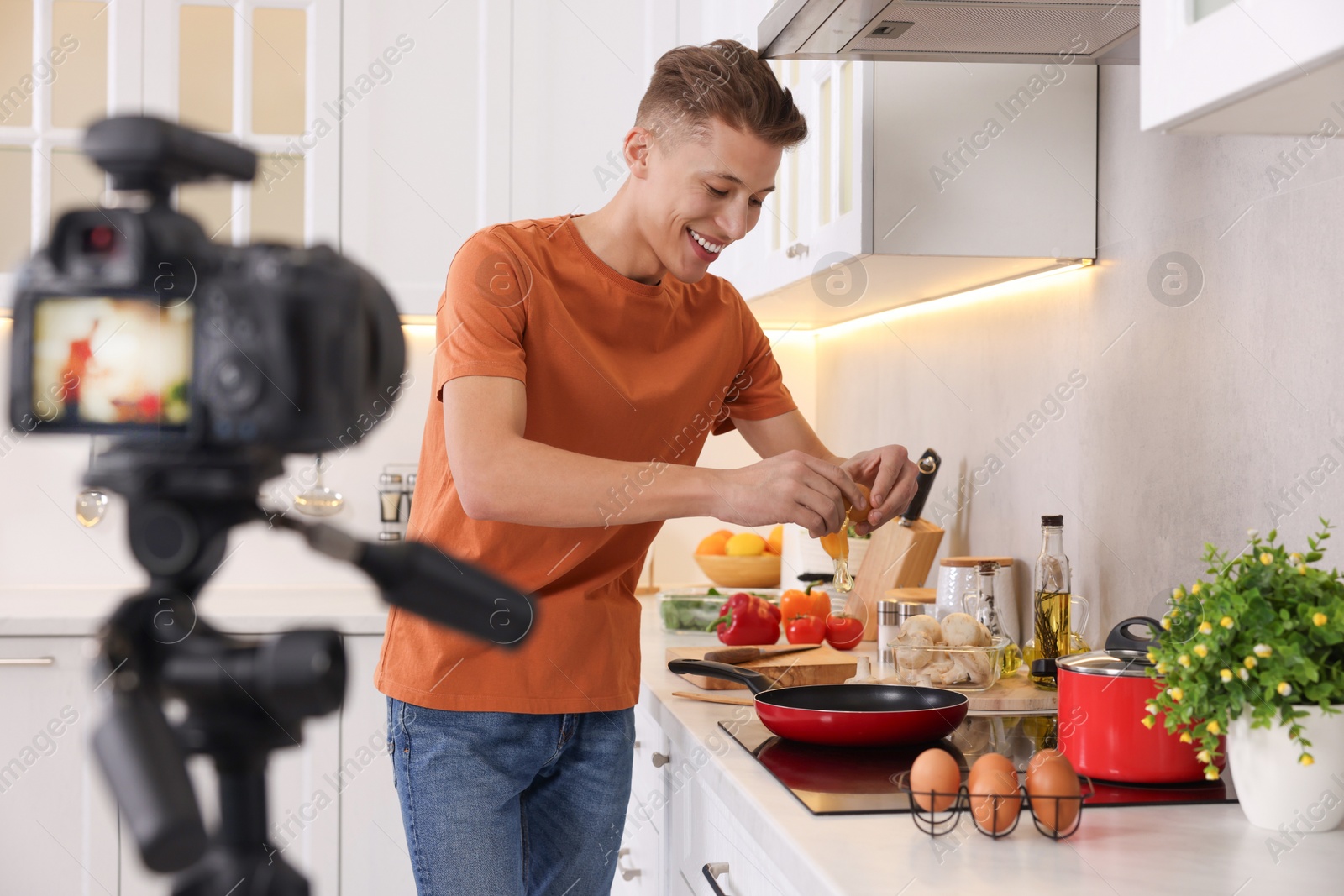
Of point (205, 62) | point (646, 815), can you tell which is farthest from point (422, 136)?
point (646, 815)

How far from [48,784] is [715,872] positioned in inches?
66.8

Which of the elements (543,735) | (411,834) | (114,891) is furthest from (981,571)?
(114,891)

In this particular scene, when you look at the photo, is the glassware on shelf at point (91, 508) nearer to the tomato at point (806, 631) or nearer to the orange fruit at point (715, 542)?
the orange fruit at point (715, 542)

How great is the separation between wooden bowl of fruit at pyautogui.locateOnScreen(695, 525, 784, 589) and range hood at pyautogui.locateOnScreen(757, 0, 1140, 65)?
1404 mm

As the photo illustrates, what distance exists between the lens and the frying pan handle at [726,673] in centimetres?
134

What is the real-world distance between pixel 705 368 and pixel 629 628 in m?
0.32

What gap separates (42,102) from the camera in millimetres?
2500

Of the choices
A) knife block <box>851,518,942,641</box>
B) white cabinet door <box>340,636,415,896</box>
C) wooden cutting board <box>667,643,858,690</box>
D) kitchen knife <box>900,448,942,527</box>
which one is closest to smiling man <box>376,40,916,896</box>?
wooden cutting board <box>667,643,858,690</box>

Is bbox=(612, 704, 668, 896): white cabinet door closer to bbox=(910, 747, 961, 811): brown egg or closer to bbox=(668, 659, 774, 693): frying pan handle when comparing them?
bbox=(668, 659, 774, 693): frying pan handle

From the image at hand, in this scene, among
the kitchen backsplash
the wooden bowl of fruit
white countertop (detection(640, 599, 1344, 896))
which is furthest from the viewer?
the wooden bowl of fruit

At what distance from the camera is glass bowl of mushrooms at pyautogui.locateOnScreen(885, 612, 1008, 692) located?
137cm

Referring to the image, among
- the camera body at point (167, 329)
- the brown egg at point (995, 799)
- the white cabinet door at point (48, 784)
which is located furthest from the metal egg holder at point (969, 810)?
the white cabinet door at point (48, 784)

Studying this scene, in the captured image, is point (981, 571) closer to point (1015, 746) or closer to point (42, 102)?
point (1015, 746)

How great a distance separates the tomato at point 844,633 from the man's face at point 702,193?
0.76m
